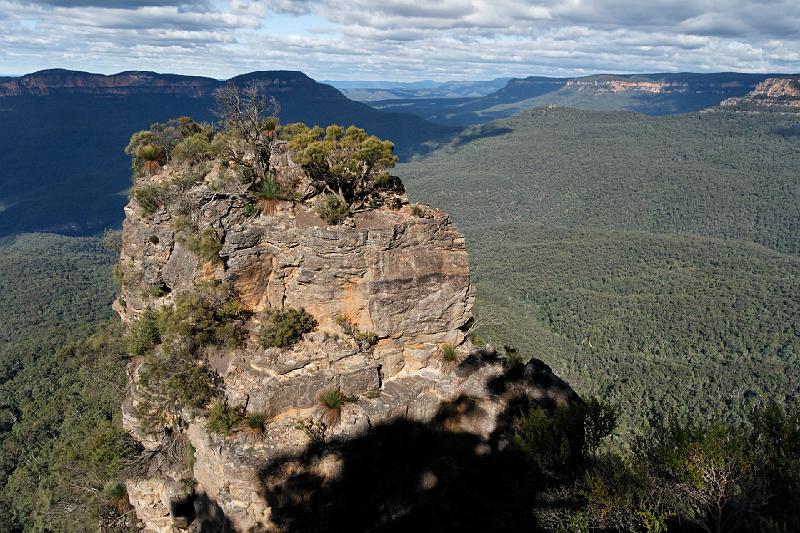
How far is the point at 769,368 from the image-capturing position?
60938mm

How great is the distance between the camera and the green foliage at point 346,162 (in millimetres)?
16766

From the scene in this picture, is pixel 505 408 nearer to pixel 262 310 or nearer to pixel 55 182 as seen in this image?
pixel 262 310

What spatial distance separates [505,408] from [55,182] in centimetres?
19731

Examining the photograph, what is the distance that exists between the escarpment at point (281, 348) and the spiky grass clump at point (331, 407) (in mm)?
43

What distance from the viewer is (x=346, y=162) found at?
55.6ft

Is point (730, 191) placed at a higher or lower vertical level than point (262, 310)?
lower

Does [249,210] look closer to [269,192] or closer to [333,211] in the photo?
[269,192]

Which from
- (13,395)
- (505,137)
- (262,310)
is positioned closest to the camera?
(262,310)

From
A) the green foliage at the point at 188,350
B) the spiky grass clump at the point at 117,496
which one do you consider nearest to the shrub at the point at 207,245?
the green foliage at the point at 188,350

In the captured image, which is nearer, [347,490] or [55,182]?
[347,490]

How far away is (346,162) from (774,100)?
219 metres

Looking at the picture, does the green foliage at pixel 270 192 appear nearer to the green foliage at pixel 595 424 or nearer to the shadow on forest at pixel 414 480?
the shadow on forest at pixel 414 480

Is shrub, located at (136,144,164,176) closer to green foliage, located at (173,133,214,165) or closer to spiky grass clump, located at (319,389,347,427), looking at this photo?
green foliage, located at (173,133,214,165)

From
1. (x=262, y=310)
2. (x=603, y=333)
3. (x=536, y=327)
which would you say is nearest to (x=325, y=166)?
(x=262, y=310)
